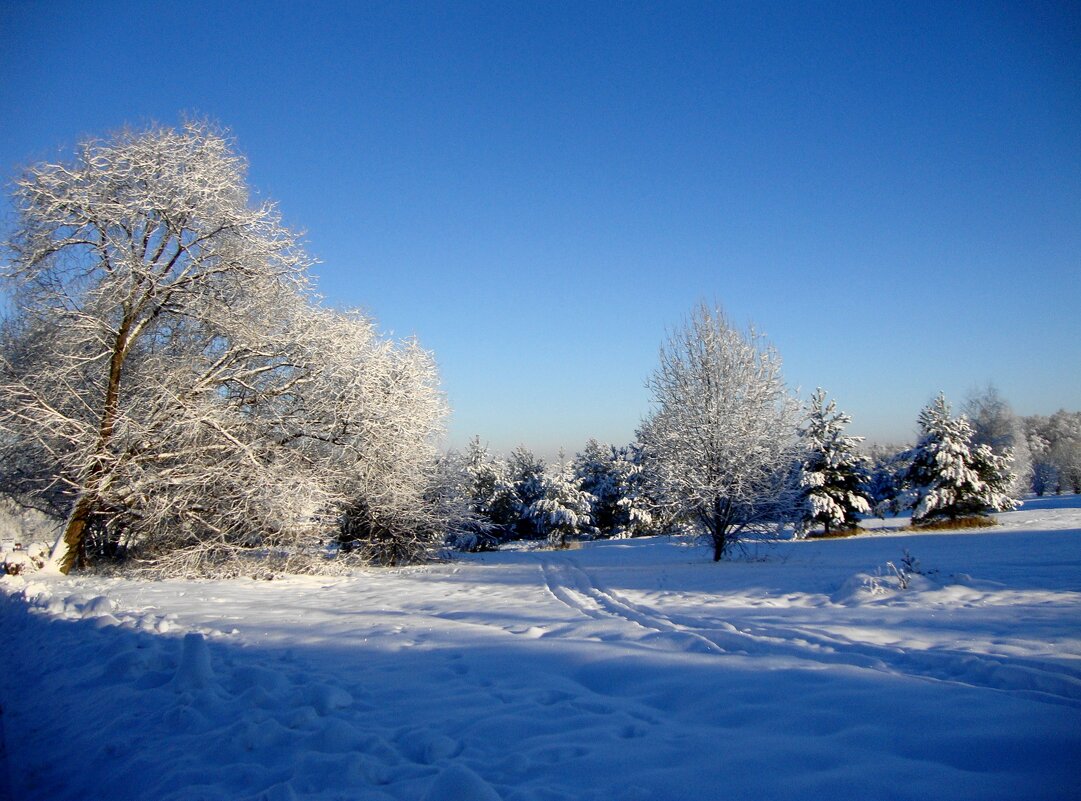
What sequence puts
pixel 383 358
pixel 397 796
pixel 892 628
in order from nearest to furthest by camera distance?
pixel 397 796, pixel 892 628, pixel 383 358

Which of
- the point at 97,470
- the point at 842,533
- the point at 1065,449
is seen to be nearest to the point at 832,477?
the point at 842,533

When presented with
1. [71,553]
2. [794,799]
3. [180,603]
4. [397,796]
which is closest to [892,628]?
[794,799]

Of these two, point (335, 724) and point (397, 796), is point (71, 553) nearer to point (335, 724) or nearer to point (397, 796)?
point (335, 724)

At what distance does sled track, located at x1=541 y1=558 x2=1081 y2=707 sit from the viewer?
4.45 metres

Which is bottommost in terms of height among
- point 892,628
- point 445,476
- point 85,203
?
point 892,628

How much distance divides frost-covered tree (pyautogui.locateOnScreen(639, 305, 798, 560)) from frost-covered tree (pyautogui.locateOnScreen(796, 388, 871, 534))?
1172 cm

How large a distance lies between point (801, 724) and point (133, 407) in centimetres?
1368

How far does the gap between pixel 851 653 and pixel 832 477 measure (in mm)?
25400

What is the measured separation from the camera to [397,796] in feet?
9.50

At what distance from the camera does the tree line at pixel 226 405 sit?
12.1 m

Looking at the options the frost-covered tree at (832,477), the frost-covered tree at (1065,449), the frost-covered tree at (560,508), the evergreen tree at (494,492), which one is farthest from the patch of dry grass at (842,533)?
the frost-covered tree at (1065,449)

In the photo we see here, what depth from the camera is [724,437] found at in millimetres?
16484

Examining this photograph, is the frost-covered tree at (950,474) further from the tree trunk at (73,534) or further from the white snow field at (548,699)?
the tree trunk at (73,534)

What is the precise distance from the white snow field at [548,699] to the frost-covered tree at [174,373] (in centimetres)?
418
